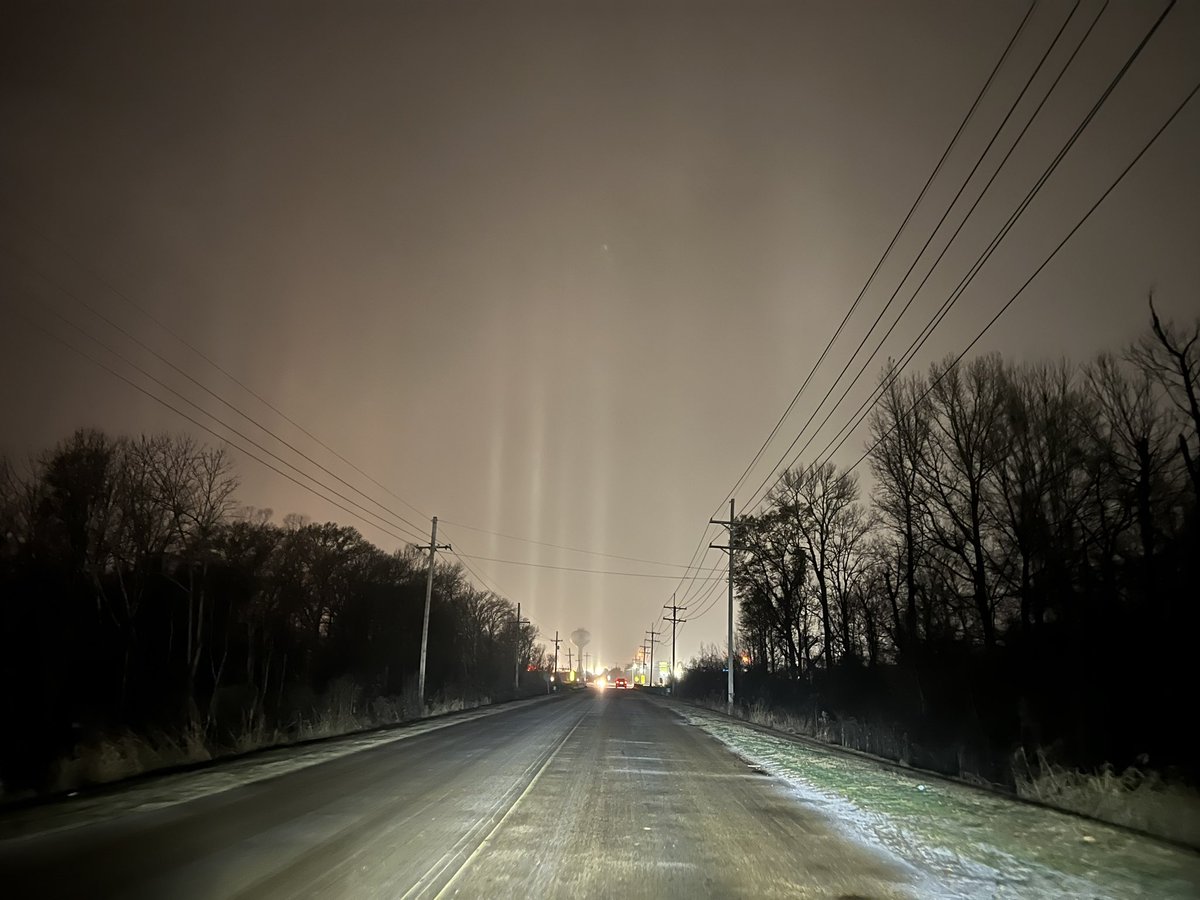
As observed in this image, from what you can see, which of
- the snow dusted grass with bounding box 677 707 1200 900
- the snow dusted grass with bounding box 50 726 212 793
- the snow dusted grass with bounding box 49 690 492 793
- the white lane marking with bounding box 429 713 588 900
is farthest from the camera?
the snow dusted grass with bounding box 49 690 492 793

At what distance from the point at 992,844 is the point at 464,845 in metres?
5.78

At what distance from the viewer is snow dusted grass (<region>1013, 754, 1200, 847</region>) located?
886 cm

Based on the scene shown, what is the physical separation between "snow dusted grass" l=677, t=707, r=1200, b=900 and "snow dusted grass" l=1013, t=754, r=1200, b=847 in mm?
652

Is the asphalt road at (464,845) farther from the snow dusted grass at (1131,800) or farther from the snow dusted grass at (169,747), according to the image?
the snow dusted grass at (1131,800)

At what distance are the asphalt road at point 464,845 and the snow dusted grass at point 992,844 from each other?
0.53 metres

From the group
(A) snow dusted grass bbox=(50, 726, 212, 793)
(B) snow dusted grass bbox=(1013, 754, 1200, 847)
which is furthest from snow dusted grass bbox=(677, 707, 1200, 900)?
(A) snow dusted grass bbox=(50, 726, 212, 793)

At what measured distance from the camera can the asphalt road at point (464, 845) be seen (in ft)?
20.0

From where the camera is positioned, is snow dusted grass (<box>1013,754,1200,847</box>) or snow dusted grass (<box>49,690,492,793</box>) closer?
snow dusted grass (<box>1013,754,1200,847</box>)

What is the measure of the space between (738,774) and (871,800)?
11.8ft

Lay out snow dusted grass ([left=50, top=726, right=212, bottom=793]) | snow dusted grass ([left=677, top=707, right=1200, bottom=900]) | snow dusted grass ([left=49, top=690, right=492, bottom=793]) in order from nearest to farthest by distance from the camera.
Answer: snow dusted grass ([left=677, top=707, right=1200, bottom=900])
snow dusted grass ([left=50, top=726, right=212, bottom=793])
snow dusted grass ([left=49, top=690, right=492, bottom=793])

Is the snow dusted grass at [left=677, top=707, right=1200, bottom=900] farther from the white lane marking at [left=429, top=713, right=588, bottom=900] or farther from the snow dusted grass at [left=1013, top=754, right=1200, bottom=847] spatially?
the white lane marking at [left=429, top=713, right=588, bottom=900]

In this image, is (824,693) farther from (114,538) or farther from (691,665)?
(691,665)

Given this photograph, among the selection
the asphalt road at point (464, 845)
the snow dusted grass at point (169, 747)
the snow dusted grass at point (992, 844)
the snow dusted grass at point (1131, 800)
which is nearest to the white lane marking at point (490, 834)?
the asphalt road at point (464, 845)

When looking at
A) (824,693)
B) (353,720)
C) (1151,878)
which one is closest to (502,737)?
(353,720)
